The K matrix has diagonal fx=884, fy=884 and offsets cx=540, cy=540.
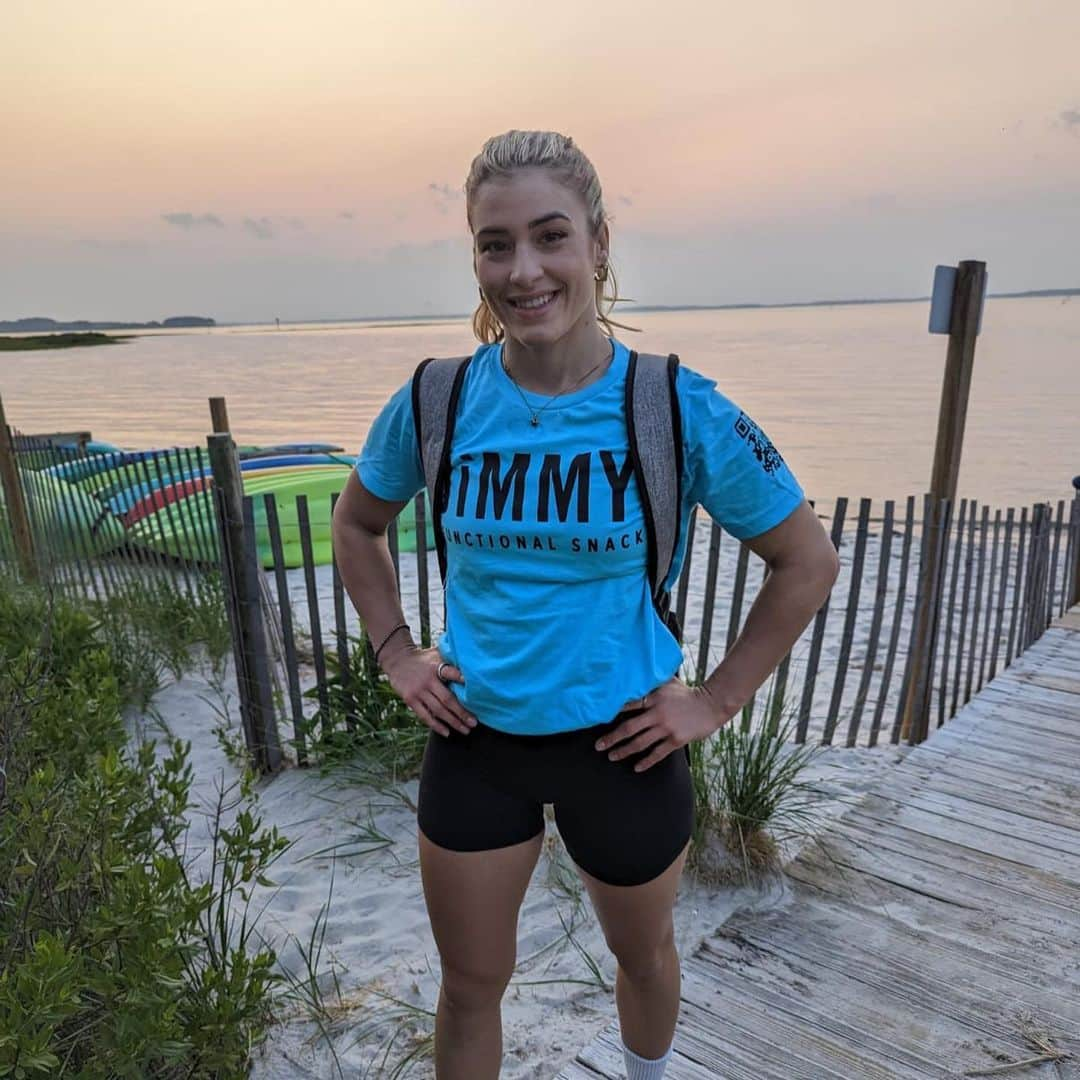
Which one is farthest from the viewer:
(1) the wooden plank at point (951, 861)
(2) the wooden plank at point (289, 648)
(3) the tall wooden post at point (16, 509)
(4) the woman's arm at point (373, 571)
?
(3) the tall wooden post at point (16, 509)

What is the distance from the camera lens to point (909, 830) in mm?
3209

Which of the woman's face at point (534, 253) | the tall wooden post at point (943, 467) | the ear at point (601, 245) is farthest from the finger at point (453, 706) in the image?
the tall wooden post at point (943, 467)

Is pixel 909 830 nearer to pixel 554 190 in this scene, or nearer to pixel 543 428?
pixel 543 428

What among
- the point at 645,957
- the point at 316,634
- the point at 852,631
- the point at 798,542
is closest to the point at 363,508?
the point at 798,542

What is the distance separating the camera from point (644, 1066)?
1.96 metres

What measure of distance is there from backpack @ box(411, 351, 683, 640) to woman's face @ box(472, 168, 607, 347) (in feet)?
0.52

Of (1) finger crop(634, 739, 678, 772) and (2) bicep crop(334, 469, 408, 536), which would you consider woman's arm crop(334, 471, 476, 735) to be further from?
(1) finger crop(634, 739, 678, 772)

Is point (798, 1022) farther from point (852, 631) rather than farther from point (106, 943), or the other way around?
point (852, 631)

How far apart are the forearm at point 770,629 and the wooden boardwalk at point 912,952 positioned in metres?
1.14

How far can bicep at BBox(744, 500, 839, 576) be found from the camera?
157cm

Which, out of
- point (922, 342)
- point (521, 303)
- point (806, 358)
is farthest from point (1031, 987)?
point (922, 342)

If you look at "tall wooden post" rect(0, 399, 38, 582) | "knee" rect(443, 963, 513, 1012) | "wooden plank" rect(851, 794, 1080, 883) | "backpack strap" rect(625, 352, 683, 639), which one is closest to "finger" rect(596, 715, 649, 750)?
"backpack strap" rect(625, 352, 683, 639)

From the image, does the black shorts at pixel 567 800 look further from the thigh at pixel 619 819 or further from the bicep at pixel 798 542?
the bicep at pixel 798 542

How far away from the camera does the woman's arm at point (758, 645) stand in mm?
1581
